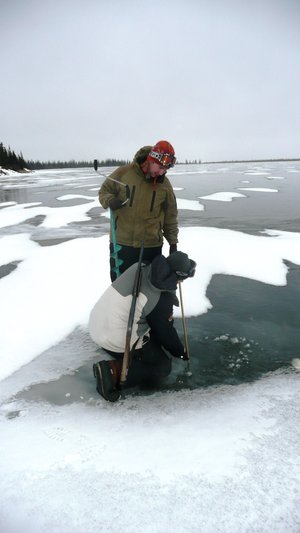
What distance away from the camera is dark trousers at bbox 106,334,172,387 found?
100 inches

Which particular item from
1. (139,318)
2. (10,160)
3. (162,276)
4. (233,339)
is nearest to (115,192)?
(162,276)

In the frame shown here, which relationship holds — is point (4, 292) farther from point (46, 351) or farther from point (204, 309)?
point (204, 309)

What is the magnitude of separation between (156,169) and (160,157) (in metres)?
0.12

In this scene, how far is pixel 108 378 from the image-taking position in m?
2.38

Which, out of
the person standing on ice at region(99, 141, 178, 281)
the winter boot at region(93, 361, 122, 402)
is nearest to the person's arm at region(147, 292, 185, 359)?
the winter boot at region(93, 361, 122, 402)

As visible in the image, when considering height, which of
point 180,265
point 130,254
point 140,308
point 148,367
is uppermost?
point 180,265

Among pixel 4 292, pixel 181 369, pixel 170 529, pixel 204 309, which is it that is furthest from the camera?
pixel 4 292

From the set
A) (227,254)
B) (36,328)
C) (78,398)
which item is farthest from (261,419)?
(227,254)

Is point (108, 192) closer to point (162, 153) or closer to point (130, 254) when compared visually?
point (130, 254)

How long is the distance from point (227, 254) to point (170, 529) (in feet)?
15.7

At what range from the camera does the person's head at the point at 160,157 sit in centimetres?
274

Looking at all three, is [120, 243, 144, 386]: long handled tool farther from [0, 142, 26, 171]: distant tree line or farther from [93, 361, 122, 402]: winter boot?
[0, 142, 26, 171]: distant tree line

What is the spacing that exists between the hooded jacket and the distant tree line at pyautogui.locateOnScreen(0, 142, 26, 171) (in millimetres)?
61534

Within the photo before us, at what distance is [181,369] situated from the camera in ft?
9.30
